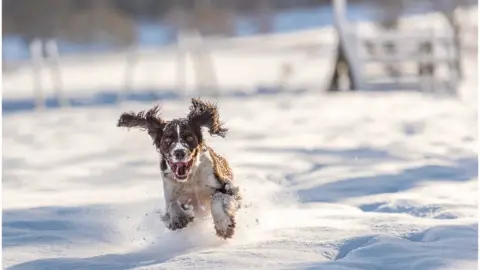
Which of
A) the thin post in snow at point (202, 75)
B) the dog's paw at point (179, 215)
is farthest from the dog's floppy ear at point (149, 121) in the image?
the thin post in snow at point (202, 75)

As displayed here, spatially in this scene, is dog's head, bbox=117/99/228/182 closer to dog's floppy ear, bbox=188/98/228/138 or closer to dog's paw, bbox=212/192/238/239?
dog's floppy ear, bbox=188/98/228/138

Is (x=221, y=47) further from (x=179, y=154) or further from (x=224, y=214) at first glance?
(x=179, y=154)

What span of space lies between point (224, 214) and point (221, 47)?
28738mm

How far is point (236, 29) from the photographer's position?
121 feet

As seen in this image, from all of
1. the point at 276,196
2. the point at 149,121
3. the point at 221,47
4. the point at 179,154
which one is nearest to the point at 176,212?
the point at 179,154

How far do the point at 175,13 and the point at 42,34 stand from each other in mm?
6554

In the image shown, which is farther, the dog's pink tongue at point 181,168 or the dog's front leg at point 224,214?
the dog's front leg at point 224,214

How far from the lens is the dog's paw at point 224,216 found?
4.83 metres

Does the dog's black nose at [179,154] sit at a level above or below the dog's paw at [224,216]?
above

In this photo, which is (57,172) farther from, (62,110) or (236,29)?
(236,29)

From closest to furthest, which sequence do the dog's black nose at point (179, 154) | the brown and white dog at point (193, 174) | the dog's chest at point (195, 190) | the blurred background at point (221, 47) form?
1. the dog's black nose at point (179, 154)
2. the brown and white dog at point (193, 174)
3. the dog's chest at point (195, 190)
4. the blurred background at point (221, 47)

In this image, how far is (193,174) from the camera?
4.88m

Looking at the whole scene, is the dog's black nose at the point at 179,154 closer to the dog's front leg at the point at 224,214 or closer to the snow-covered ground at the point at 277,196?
the dog's front leg at the point at 224,214

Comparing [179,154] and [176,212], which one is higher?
[179,154]
